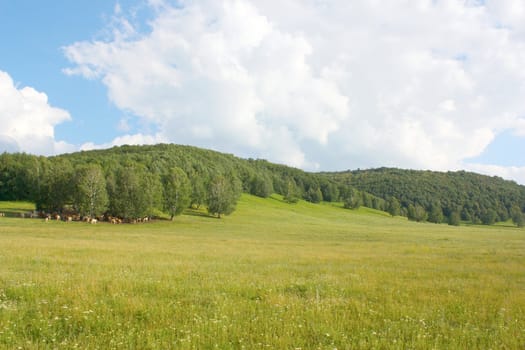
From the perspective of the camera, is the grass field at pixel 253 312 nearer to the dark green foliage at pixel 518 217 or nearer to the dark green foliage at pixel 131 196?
the dark green foliage at pixel 131 196

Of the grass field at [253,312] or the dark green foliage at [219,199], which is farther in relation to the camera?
the dark green foliage at [219,199]

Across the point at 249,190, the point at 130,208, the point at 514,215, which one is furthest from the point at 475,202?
the point at 130,208

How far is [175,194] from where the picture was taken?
74.8m

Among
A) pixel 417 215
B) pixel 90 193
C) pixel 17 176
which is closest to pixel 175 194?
pixel 90 193

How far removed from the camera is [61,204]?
69.4m

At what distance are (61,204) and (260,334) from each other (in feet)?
244

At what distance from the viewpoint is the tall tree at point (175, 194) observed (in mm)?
74438

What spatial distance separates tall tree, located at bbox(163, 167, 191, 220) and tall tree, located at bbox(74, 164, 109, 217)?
1281 cm

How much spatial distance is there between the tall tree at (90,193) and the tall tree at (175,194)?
12.8 m

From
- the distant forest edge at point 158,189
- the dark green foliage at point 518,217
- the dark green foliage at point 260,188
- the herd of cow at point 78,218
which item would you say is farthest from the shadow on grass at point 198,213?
the dark green foliage at point 518,217

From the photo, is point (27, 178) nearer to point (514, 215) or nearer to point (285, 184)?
point (285, 184)

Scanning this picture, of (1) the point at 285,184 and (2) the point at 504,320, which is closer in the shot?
(2) the point at 504,320

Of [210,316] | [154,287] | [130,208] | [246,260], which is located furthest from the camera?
[130,208]

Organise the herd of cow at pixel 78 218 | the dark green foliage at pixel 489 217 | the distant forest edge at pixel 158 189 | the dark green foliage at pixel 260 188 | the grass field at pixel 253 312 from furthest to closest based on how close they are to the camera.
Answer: the dark green foliage at pixel 489 217, the dark green foliage at pixel 260 188, the distant forest edge at pixel 158 189, the herd of cow at pixel 78 218, the grass field at pixel 253 312
